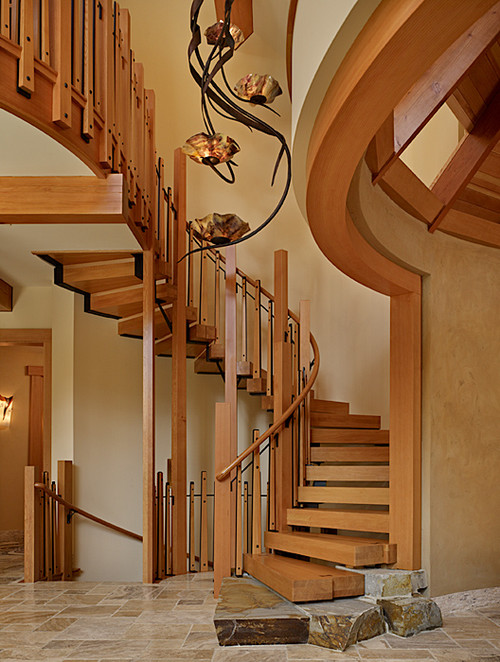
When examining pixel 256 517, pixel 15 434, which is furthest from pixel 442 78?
pixel 15 434

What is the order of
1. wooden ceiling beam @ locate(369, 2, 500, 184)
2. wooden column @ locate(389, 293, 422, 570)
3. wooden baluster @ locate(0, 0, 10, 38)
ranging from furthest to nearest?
wooden column @ locate(389, 293, 422, 570), wooden baluster @ locate(0, 0, 10, 38), wooden ceiling beam @ locate(369, 2, 500, 184)

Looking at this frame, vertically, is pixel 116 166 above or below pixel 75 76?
below

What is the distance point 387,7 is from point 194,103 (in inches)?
274

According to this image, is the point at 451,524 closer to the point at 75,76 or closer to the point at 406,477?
the point at 406,477

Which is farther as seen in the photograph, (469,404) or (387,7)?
(469,404)

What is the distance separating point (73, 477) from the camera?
25.5 ft

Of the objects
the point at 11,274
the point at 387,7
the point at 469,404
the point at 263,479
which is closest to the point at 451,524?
the point at 469,404

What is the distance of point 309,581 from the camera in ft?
15.4

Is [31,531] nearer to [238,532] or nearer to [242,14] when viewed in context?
[238,532]

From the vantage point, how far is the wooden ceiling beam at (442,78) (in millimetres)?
2930

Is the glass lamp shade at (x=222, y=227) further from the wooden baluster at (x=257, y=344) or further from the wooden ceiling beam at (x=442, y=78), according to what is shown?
the wooden ceiling beam at (x=442, y=78)

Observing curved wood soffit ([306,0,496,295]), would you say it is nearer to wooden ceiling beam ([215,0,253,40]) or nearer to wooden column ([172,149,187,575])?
wooden column ([172,149,187,575])

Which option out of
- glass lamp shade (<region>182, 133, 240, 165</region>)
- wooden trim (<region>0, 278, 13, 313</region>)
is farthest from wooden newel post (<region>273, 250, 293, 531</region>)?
wooden trim (<region>0, 278, 13, 313</region>)

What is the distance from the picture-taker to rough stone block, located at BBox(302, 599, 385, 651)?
428 centimetres
